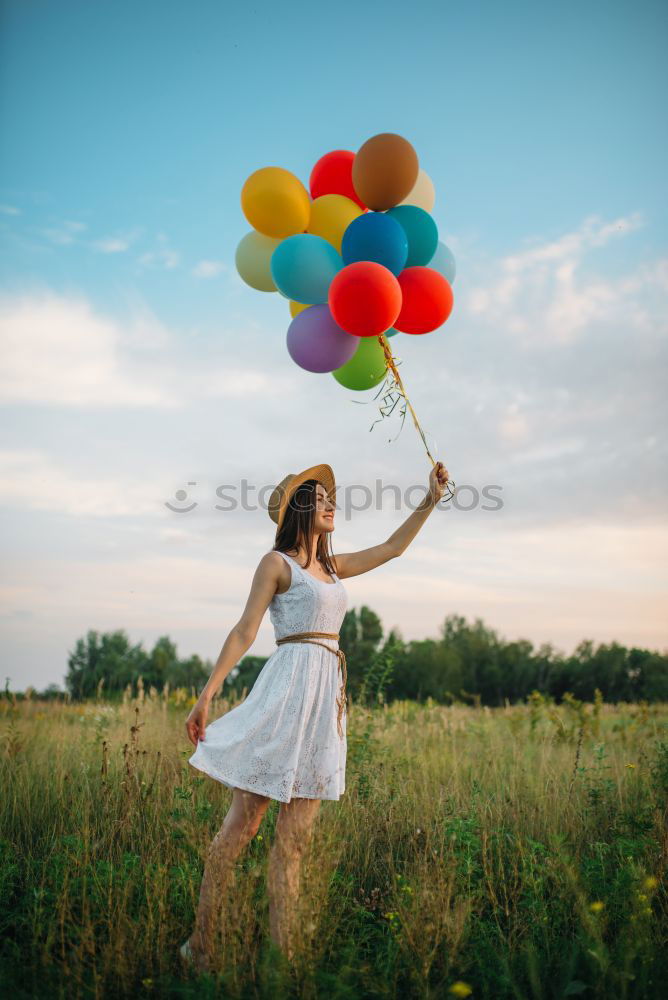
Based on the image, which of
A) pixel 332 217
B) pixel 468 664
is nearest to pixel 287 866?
pixel 332 217

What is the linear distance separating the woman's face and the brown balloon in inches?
62.9

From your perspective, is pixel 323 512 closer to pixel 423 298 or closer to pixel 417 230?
pixel 423 298

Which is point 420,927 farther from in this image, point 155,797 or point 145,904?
point 155,797

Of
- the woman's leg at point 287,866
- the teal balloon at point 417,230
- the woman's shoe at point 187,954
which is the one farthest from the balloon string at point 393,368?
the woman's shoe at point 187,954

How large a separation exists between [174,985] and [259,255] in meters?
3.43

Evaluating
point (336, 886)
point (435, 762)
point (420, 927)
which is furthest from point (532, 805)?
point (420, 927)

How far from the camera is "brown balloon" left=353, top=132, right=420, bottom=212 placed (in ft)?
10.9

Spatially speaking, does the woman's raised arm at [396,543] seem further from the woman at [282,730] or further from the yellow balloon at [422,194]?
the yellow balloon at [422,194]

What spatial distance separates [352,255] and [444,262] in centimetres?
81

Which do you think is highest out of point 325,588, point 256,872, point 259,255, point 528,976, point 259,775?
point 259,255

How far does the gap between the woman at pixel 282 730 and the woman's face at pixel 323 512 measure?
27mm

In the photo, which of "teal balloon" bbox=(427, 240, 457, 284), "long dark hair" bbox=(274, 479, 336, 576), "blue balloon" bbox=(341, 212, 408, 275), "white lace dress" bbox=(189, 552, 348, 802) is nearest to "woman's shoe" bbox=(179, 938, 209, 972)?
"white lace dress" bbox=(189, 552, 348, 802)

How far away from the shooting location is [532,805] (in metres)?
3.87

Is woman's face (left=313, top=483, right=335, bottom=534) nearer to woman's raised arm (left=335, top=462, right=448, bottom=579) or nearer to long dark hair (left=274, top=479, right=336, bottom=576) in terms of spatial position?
long dark hair (left=274, top=479, right=336, bottom=576)
